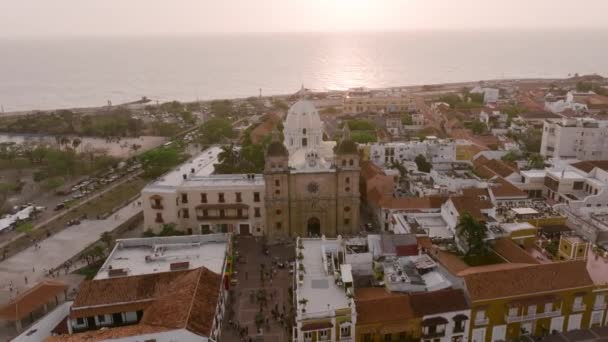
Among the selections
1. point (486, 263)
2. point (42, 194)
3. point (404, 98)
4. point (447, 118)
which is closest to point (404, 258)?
point (486, 263)

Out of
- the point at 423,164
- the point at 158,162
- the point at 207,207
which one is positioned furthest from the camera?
the point at 158,162

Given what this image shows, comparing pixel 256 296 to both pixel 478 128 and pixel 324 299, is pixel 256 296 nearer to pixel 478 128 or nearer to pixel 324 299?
pixel 324 299

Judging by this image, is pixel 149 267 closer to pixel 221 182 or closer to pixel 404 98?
pixel 221 182

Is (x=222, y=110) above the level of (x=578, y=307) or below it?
above

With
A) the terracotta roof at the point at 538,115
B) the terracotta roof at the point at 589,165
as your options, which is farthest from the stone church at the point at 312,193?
the terracotta roof at the point at 538,115

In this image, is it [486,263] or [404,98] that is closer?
[486,263]

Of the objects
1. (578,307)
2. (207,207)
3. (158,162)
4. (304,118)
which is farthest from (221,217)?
(578,307)
